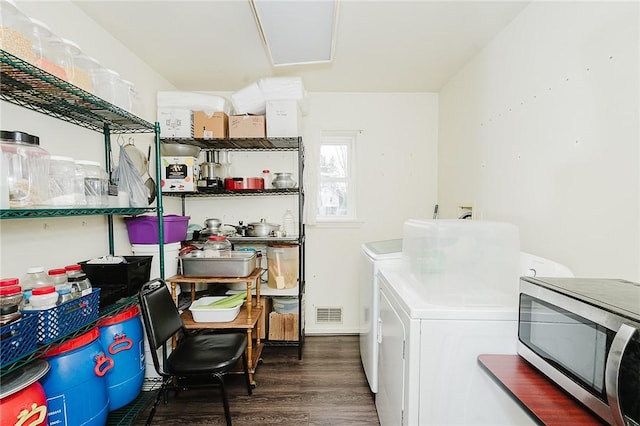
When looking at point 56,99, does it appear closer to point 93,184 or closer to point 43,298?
point 93,184

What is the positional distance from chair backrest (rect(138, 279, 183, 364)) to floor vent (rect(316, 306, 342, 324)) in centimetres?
149

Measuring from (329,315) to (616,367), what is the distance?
2494mm

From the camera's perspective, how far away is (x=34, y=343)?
1.05 metres

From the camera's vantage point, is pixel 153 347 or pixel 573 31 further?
pixel 153 347

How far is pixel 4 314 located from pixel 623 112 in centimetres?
242

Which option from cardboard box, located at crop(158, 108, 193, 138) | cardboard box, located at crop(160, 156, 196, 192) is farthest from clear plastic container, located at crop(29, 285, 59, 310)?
cardboard box, located at crop(158, 108, 193, 138)

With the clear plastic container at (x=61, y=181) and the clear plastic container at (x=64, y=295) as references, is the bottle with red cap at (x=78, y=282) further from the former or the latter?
the clear plastic container at (x=61, y=181)

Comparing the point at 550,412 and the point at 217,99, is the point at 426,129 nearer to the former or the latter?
the point at 217,99

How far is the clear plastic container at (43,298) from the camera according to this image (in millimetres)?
1102

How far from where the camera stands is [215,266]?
83.6 inches

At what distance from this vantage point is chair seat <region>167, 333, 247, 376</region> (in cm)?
159

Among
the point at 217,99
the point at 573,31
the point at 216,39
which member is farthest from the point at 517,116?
the point at 217,99

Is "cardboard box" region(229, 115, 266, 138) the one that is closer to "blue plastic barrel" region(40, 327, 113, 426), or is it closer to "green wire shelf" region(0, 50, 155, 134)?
"green wire shelf" region(0, 50, 155, 134)

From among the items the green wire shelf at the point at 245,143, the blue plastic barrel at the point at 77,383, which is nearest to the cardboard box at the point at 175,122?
the green wire shelf at the point at 245,143
